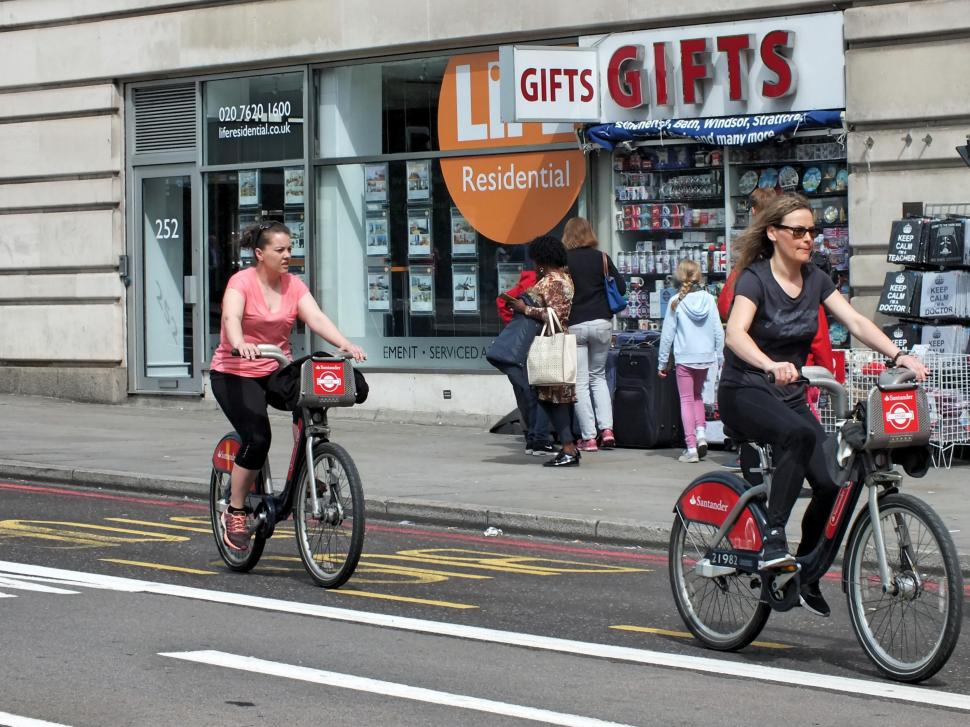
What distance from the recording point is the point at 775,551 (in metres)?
7.01

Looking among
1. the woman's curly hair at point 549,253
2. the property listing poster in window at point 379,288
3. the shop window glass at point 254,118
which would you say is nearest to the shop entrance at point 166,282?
the shop window glass at point 254,118

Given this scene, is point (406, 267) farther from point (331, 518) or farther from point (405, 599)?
point (405, 599)

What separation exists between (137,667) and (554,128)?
1116 centimetres

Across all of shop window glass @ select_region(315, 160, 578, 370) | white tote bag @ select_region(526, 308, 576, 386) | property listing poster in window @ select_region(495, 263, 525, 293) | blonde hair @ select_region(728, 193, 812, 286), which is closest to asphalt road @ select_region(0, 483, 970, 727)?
blonde hair @ select_region(728, 193, 812, 286)

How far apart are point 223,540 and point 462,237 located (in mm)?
8885

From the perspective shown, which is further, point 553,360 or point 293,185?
point 293,185

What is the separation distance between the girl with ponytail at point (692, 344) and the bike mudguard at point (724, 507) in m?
6.75

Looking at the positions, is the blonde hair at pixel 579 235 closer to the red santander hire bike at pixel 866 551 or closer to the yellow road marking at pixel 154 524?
the yellow road marking at pixel 154 524

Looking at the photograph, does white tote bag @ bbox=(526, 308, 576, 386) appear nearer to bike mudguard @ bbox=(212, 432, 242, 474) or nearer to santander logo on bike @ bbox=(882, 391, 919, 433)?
bike mudguard @ bbox=(212, 432, 242, 474)

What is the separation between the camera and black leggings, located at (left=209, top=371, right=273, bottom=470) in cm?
918

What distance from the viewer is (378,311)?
18906mm

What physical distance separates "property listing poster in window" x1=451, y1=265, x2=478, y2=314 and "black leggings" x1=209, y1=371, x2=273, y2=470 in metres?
8.81

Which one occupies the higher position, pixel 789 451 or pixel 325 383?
pixel 325 383

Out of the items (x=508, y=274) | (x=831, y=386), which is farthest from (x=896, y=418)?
(x=508, y=274)
